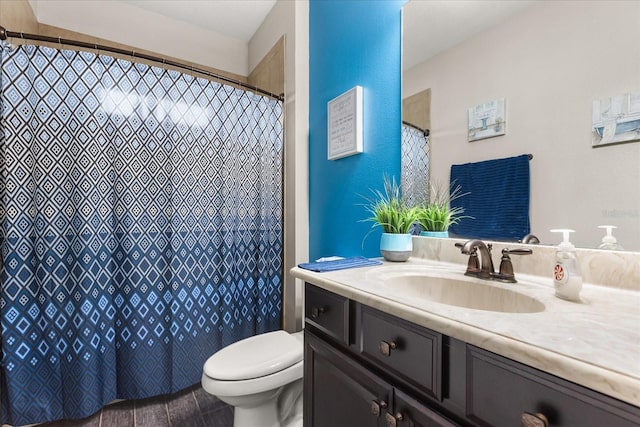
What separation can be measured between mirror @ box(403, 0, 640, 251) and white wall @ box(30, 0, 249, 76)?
2.09 meters

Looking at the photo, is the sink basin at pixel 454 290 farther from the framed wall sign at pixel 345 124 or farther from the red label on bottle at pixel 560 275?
the framed wall sign at pixel 345 124

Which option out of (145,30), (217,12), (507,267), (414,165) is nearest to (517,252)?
(507,267)

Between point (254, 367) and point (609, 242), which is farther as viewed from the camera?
point (254, 367)

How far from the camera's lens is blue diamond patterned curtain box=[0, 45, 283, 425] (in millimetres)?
1401

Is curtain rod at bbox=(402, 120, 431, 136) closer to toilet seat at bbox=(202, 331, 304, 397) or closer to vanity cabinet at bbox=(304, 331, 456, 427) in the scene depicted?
vanity cabinet at bbox=(304, 331, 456, 427)

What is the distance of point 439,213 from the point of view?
49.7 inches

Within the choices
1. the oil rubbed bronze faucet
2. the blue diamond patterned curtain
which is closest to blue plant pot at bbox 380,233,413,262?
the oil rubbed bronze faucet

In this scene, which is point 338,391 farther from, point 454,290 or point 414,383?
point 454,290

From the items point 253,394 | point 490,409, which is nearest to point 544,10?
point 490,409

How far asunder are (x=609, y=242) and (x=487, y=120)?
0.53 m

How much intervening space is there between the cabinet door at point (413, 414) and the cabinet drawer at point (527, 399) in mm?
79

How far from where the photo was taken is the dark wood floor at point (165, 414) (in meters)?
1.56

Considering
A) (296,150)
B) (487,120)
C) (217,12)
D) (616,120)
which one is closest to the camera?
(616,120)

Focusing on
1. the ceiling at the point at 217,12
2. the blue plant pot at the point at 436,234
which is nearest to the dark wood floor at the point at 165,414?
the blue plant pot at the point at 436,234
